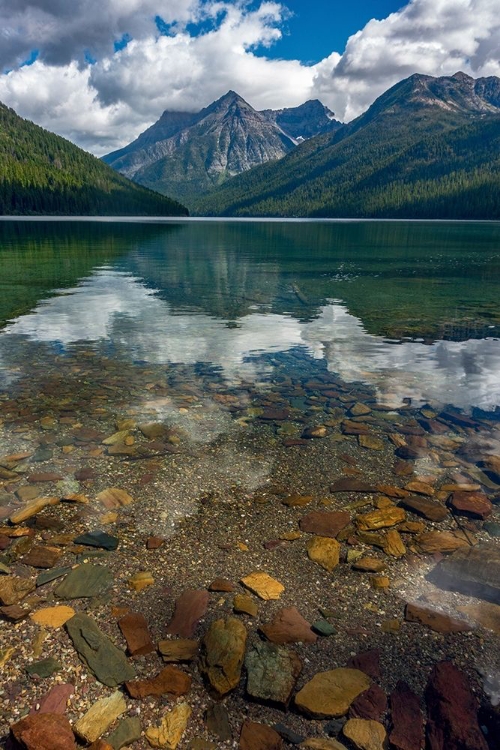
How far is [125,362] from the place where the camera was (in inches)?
665

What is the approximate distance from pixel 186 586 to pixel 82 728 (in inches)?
85.4

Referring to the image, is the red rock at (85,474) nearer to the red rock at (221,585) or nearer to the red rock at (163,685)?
the red rock at (221,585)

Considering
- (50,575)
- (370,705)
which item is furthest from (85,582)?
(370,705)

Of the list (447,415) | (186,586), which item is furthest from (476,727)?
(447,415)

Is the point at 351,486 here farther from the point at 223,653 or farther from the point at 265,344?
the point at 265,344

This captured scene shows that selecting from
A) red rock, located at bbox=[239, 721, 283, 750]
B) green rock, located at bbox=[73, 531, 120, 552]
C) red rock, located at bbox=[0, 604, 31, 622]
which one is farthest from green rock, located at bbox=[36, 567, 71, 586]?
red rock, located at bbox=[239, 721, 283, 750]

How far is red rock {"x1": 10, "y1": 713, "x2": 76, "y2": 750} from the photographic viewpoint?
13.5ft

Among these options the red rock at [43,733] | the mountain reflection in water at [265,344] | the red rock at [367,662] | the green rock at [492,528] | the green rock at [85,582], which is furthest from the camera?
the mountain reflection in water at [265,344]

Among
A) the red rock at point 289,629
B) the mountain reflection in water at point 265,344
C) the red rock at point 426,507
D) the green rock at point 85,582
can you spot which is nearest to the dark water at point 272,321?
the mountain reflection in water at point 265,344

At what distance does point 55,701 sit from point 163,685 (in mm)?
1078

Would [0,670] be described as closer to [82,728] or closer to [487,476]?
[82,728]

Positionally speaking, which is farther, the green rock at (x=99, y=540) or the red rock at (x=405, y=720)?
the green rock at (x=99, y=540)

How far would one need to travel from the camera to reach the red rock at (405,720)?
433 centimetres

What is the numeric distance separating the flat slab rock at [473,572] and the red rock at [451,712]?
58.3 inches
